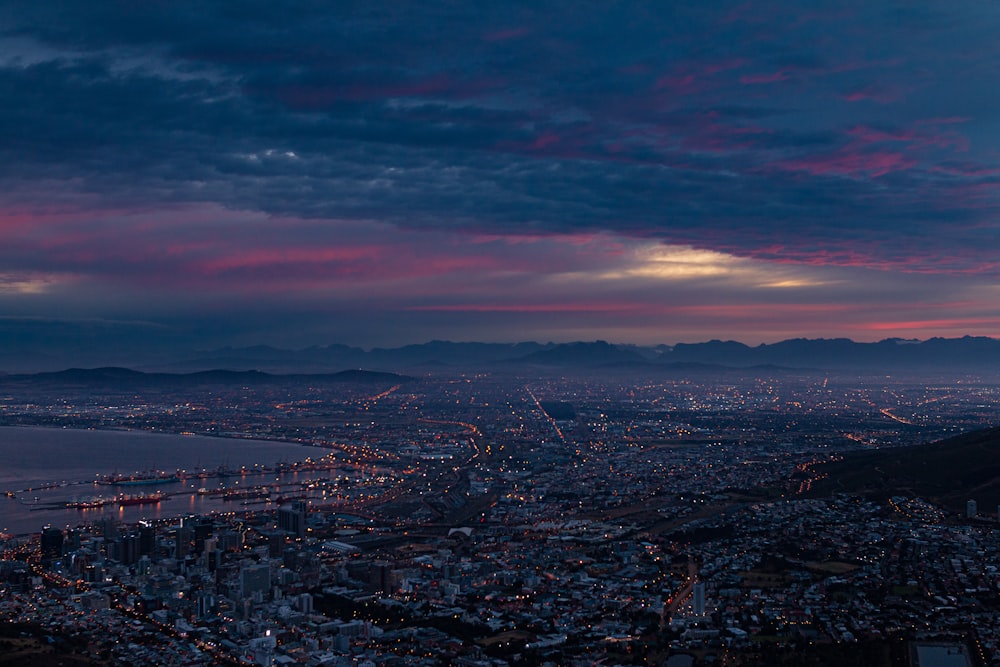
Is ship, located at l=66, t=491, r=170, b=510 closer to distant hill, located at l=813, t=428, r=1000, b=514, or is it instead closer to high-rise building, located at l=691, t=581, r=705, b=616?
high-rise building, located at l=691, t=581, r=705, b=616

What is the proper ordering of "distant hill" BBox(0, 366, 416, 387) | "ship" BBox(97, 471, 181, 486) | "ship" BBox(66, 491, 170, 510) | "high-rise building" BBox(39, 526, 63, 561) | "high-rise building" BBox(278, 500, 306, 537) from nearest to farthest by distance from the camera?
1. "high-rise building" BBox(39, 526, 63, 561)
2. "high-rise building" BBox(278, 500, 306, 537)
3. "ship" BBox(66, 491, 170, 510)
4. "ship" BBox(97, 471, 181, 486)
5. "distant hill" BBox(0, 366, 416, 387)

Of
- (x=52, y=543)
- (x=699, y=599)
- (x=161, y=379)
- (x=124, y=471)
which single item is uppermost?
(x=161, y=379)

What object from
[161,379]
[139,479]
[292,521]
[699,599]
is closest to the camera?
[699,599]

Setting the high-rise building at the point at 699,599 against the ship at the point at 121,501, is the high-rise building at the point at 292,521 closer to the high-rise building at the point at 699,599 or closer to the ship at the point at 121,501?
the ship at the point at 121,501

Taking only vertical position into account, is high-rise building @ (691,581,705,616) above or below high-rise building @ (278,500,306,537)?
below

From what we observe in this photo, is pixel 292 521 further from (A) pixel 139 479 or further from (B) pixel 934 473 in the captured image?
(B) pixel 934 473

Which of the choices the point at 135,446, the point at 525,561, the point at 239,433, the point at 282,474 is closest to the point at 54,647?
the point at 525,561

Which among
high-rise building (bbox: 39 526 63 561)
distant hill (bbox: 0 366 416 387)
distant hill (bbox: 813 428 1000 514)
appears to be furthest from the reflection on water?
distant hill (bbox: 0 366 416 387)

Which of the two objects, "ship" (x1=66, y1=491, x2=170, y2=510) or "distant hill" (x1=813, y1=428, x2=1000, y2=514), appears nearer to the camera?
"distant hill" (x1=813, y1=428, x2=1000, y2=514)

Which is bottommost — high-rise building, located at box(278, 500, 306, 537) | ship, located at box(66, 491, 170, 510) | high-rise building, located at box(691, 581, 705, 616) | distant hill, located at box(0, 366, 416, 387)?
high-rise building, located at box(691, 581, 705, 616)

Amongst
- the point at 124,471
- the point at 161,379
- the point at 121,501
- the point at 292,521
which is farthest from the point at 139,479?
the point at 161,379
